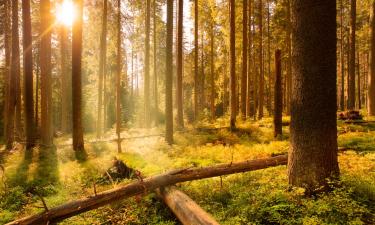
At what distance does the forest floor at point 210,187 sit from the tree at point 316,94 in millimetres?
393

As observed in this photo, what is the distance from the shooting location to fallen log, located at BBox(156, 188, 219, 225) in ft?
16.2

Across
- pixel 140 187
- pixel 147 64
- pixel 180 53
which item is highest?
pixel 147 64

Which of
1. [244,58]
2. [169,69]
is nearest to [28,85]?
[169,69]

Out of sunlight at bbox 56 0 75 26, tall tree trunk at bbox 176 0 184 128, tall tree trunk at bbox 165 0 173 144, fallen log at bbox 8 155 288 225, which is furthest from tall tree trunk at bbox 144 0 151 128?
fallen log at bbox 8 155 288 225

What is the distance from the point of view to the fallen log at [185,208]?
494 cm

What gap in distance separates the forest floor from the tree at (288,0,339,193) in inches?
15.5

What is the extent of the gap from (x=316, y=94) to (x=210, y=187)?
3132mm

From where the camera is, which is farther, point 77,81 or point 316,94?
point 77,81

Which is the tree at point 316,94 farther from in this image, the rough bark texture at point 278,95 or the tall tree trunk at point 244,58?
the tall tree trunk at point 244,58

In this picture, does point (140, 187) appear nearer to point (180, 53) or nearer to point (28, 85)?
point (28, 85)

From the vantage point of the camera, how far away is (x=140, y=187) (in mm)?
6703

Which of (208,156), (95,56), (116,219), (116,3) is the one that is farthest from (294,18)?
(95,56)

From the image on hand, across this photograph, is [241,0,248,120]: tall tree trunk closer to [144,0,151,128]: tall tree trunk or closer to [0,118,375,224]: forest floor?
[0,118,375,224]: forest floor

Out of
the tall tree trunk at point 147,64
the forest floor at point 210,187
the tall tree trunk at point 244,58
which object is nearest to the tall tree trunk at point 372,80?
the forest floor at point 210,187
